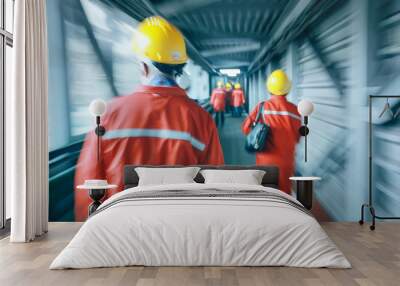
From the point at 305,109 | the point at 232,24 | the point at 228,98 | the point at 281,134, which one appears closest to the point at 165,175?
the point at 228,98

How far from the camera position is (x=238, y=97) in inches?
295

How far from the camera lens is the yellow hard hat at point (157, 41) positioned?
24.1 feet

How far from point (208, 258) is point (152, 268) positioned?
46cm

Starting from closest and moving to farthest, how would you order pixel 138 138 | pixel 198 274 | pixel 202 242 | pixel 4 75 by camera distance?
pixel 198 274 → pixel 202 242 → pixel 4 75 → pixel 138 138

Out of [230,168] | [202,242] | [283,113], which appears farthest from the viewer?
[283,113]

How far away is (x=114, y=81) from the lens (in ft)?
24.1

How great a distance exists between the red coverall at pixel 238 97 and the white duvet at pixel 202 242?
9.70 feet

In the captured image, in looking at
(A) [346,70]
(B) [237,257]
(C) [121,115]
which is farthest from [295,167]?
(B) [237,257]

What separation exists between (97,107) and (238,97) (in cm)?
184

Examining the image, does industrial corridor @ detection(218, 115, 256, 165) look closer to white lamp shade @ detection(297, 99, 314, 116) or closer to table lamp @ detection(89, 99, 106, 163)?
white lamp shade @ detection(297, 99, 314, 116)

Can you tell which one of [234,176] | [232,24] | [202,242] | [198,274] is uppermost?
[232,24]

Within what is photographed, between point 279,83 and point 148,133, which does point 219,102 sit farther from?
point 148,133

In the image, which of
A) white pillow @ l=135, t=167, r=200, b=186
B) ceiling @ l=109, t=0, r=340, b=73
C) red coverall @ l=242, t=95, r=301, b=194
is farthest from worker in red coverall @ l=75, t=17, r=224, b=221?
red coverall @ l=242, t=95, r=301, b=194

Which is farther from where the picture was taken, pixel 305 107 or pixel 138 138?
pixel 138 138
